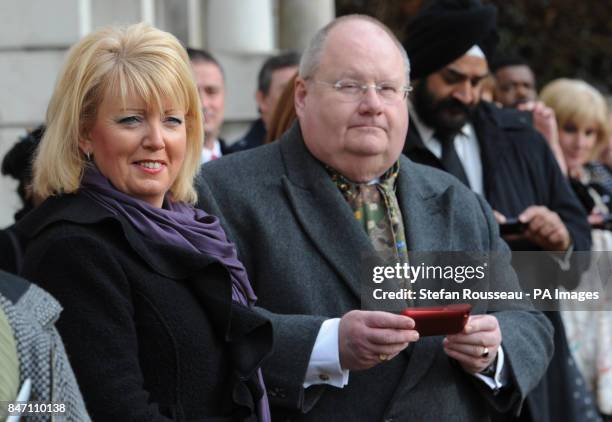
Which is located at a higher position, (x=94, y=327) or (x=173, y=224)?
(x=173, y=224)

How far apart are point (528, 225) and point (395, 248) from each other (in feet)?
4.62

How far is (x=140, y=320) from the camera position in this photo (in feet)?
9.45

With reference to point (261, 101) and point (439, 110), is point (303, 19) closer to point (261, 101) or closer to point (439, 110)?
point (261, 101)

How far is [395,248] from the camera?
372 cm

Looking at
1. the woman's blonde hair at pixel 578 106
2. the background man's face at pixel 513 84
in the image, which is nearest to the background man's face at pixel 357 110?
the woman's blonde hair at pixel 578 106

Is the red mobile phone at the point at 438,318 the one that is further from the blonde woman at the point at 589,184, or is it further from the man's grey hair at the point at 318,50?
the blonde woman at the point at 589,184

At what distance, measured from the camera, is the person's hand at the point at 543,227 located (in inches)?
196

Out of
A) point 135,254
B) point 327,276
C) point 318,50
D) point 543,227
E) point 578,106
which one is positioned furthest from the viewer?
point 578,106

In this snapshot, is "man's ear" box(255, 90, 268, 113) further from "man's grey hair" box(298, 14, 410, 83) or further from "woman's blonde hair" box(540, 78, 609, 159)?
"man's grey hair" box(298, 14, 410, 83)

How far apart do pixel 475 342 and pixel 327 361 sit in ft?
1.40

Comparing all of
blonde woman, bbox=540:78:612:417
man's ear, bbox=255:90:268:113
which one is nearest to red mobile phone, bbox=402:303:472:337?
blonde woman, bbox=540:78:612:417

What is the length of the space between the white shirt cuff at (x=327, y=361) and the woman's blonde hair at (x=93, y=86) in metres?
0.81

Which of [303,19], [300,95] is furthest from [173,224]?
[303,19]

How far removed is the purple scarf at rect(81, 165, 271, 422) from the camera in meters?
2.97
